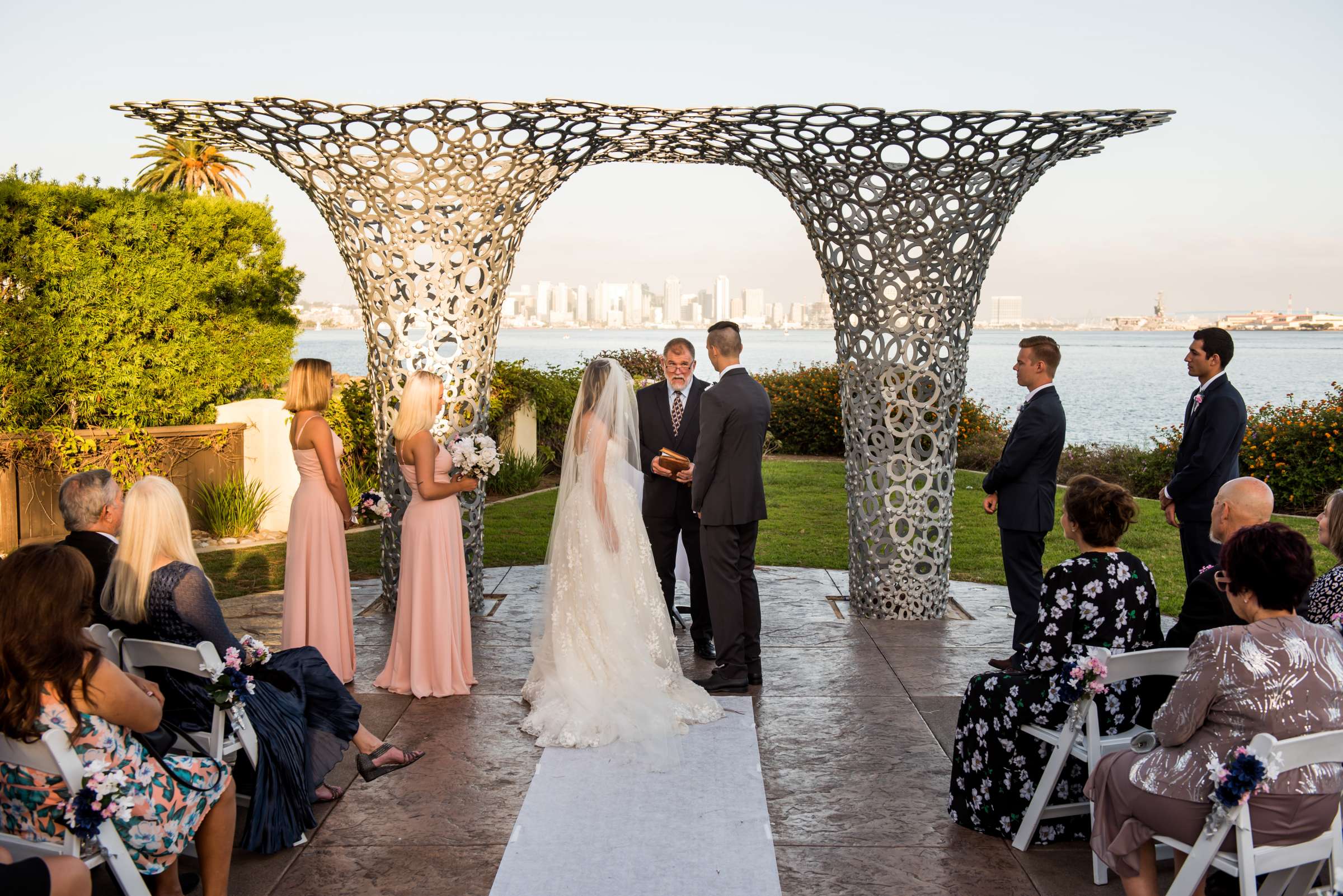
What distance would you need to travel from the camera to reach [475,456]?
247 inches

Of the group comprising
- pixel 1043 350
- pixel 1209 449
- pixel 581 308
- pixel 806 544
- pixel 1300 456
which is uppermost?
pixel 581 308

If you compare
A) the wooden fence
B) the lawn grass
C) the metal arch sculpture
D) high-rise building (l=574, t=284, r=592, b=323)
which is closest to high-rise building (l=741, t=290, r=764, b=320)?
high-rise building (l=574, t=284, r=592, b=323)

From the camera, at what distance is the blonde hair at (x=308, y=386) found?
19.8ft

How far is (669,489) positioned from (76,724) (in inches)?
175

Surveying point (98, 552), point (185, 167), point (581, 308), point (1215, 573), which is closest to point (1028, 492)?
point (1215, 573)

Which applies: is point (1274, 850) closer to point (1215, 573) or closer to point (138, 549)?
point (1215, 573)

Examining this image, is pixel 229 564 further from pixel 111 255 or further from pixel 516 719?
pixel 516 719

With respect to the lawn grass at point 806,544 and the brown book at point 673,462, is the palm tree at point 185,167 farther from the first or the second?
the brown book at point 673,462

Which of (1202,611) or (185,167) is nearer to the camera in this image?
(1202,611)

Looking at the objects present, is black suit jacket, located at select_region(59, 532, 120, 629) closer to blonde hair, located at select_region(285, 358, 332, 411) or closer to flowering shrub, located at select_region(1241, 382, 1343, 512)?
blonde hair, located at select_region(285, 358, 332, 411)

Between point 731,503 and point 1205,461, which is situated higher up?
point 1205,461

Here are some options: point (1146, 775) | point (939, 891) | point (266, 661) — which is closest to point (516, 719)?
point (266, 661)

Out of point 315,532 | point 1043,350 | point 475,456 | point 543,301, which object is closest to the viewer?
point 315,532

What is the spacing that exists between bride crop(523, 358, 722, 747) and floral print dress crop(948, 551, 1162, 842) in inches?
67.5
